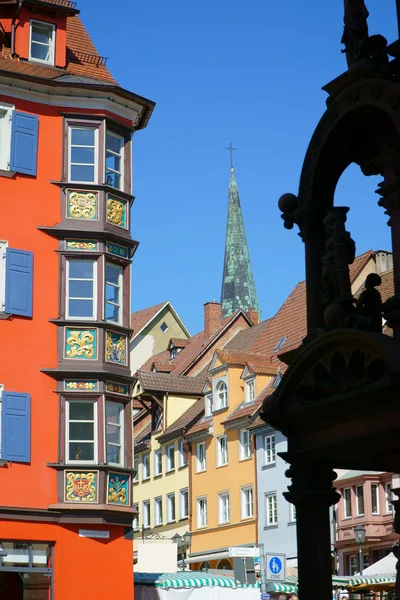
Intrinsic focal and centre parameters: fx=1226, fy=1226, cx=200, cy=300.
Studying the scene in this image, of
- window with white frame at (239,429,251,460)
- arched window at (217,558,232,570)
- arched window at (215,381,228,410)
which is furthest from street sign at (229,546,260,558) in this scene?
arched window at (215,381,228,410)

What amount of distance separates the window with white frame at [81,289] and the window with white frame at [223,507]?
26.6 meters

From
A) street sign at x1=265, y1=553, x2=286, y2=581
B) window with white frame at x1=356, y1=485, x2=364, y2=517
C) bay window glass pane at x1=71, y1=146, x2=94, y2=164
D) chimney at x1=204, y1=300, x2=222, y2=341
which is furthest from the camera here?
chimney at x1=204, y1=300, x2=222, y2=341

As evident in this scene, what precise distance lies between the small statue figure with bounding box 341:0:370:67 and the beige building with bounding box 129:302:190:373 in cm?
5723

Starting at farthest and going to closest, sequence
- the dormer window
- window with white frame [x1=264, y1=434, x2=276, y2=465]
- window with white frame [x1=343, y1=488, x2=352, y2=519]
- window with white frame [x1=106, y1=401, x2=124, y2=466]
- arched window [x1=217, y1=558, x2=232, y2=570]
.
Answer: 1. arched window [x1=217, y1=558, x2=232, y2=570]
2. window with white frame [x1=264, y1=434, x2=276, y2=465]
3. window with white frame [x1=343, y1=488, x2=352, y2=519]
4. the dormer window
5. window with white frame [x1=106, y1=401, x2=124, y2=466]

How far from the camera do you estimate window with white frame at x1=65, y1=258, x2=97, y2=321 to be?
24766 millimetres

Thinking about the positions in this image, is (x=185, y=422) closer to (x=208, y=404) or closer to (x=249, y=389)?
(x=208, y=404)

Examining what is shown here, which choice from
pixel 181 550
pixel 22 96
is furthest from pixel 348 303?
pixel 181 550

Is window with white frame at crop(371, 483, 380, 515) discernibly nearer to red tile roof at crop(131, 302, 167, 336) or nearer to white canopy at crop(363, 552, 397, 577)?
white canopy at crop(363, 552, 397, 577)

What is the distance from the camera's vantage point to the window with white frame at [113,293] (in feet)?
82.1

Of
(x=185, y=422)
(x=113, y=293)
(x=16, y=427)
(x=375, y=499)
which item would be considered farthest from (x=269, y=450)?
(x=16, y=427)

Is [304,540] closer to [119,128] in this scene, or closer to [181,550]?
[119,128]

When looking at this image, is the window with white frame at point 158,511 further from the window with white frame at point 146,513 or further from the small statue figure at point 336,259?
the small statue figure at point 336,259

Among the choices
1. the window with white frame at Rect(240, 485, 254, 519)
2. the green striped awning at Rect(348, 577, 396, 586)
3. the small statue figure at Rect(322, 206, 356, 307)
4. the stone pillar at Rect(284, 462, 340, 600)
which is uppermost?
the window with white frame at Rect(240, 485, 254, 519)

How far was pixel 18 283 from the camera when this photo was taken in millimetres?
24250
